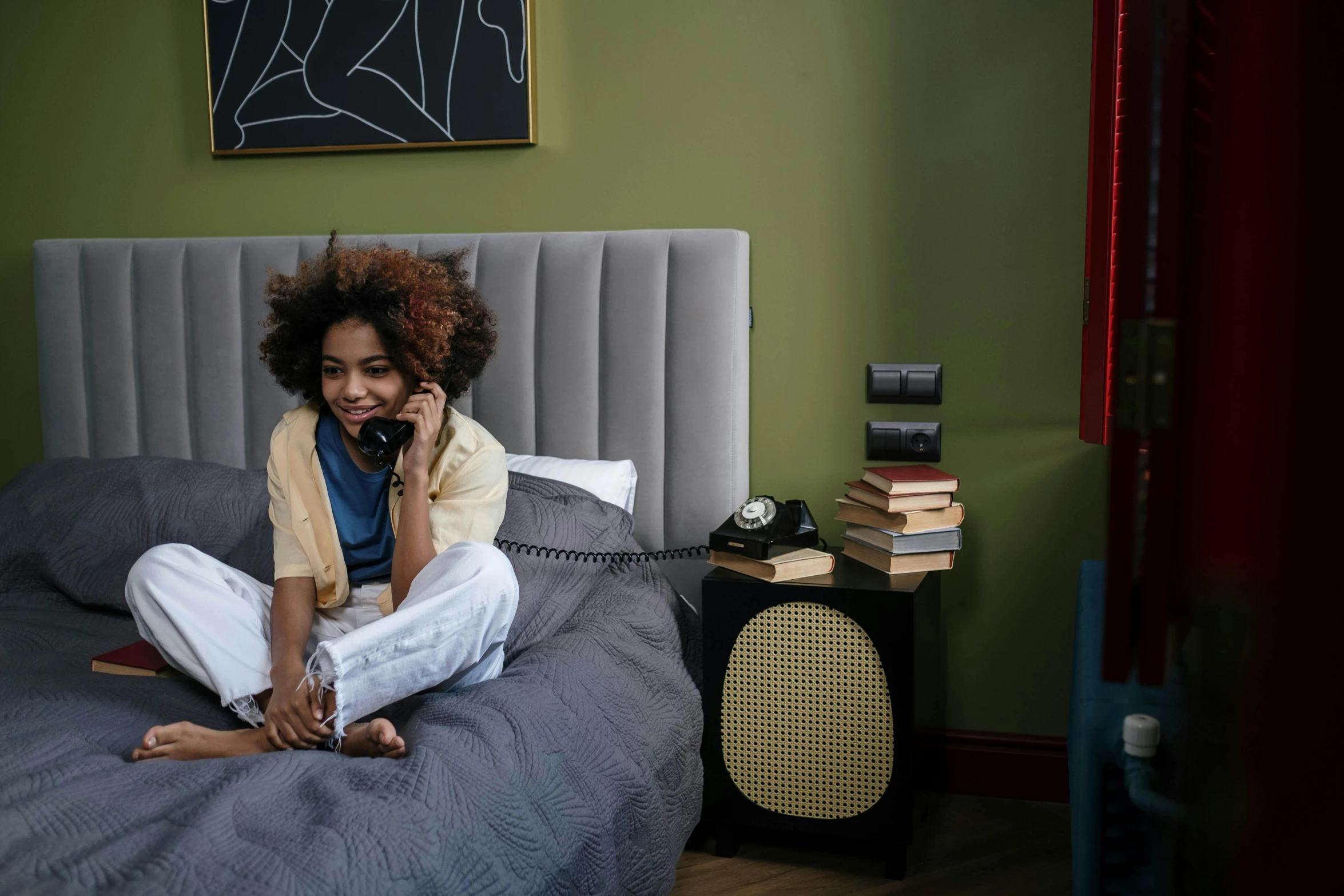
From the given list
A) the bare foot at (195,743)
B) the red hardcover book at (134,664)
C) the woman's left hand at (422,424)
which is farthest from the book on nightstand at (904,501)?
the red hardcover book at (134,664)

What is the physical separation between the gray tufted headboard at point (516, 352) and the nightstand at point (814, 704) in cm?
39

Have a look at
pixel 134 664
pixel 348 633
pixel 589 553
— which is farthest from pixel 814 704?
pixel 134 664

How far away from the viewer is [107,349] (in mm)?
2383

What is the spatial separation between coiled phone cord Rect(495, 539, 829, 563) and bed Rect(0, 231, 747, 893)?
20 millimetres

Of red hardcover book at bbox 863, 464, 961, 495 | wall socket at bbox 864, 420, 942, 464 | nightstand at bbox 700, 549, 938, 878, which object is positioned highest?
wall socket at bbox 864, 420, 942, 464

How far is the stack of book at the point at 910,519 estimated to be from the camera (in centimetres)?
180

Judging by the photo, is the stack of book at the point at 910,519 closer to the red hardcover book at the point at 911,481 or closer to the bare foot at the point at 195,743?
the red hardcover book at the point at 911,481

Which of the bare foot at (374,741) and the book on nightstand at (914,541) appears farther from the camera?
the book on nightstand at (914,541)

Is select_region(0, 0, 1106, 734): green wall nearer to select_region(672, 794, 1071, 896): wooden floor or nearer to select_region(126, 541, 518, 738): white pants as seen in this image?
select_region(672, 794, 1071, 896): wooden floor

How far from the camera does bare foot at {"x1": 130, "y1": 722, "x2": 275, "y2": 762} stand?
1.18 meters

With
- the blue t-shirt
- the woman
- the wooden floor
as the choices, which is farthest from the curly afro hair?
the wooden floor

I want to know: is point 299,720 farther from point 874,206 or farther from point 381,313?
point 874,206

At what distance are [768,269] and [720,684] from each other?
92 centimetres

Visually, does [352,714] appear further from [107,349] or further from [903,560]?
[107,349]
